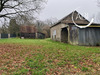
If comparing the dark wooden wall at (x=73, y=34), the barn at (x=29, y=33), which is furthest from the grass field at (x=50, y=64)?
the barn at (x=29, y=33)

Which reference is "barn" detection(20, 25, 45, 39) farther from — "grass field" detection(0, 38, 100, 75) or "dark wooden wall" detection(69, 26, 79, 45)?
"grass field" detection(0, 38, 100, 75)

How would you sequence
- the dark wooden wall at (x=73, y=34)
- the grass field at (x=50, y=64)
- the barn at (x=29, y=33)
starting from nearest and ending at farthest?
the grass field at (x=50, y=64) < the dark wooden wall at (x=73, y=34) < the barn at (x=29, y=33)

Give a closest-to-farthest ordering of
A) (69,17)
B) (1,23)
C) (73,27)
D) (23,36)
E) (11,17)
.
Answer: (11,17)
(1,23)
(73,27)
(69,17)
(23,36)

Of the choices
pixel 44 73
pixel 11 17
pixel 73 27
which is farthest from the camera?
pixel 73 27

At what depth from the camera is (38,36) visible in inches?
1403

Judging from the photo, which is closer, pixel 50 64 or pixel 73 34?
pixel 50 64

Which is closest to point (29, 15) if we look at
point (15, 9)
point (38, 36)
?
point (15, 9)

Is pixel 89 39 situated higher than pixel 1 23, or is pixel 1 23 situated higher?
pixel 1 23

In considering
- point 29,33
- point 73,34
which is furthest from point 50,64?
point 29,33

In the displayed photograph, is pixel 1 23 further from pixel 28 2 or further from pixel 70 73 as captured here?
pixel 70 73

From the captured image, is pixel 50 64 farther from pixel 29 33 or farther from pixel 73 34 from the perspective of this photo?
pixel 29 33

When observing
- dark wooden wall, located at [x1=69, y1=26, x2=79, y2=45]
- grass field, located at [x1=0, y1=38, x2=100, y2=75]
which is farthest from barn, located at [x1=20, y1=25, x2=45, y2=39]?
grass field, located at [x1=0, y1=38, x2=100, y2=75]

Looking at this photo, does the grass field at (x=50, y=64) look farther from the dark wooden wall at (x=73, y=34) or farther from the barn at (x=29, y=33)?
the barn at (x=29, y=33)

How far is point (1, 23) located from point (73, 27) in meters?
9.97
